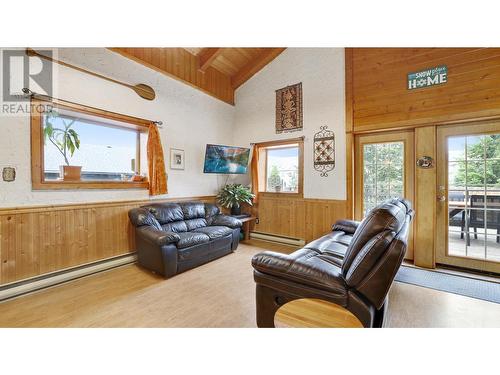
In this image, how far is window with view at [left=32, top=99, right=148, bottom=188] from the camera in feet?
8.57

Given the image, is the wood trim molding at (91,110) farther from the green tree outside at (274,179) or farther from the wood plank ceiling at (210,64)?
the green tree outside at (274,179)

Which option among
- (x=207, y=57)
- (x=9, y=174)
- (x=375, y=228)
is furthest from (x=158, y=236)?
(x=207, y=57)

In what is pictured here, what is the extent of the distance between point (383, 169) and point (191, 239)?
3.04 meters

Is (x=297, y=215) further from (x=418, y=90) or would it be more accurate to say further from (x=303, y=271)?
(x=303, y=271)

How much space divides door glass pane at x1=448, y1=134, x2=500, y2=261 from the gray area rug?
0.43 meters

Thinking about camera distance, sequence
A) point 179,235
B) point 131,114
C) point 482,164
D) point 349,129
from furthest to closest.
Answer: point 349,129 < point 131,114 < point 179,235 < point 482,164

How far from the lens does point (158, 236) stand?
107 inches

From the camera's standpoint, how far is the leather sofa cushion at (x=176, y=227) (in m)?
3.28

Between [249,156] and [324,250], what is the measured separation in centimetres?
292

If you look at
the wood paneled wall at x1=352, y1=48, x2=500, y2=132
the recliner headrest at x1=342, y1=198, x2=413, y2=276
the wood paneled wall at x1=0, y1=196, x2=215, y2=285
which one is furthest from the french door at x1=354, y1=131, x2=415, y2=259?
the wood paneled wall at x1=0, y1=196, x2=215, y2=285

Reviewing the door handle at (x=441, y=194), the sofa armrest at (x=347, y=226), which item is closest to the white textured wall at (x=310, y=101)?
the sofa armrest at (x=347, y=226)
